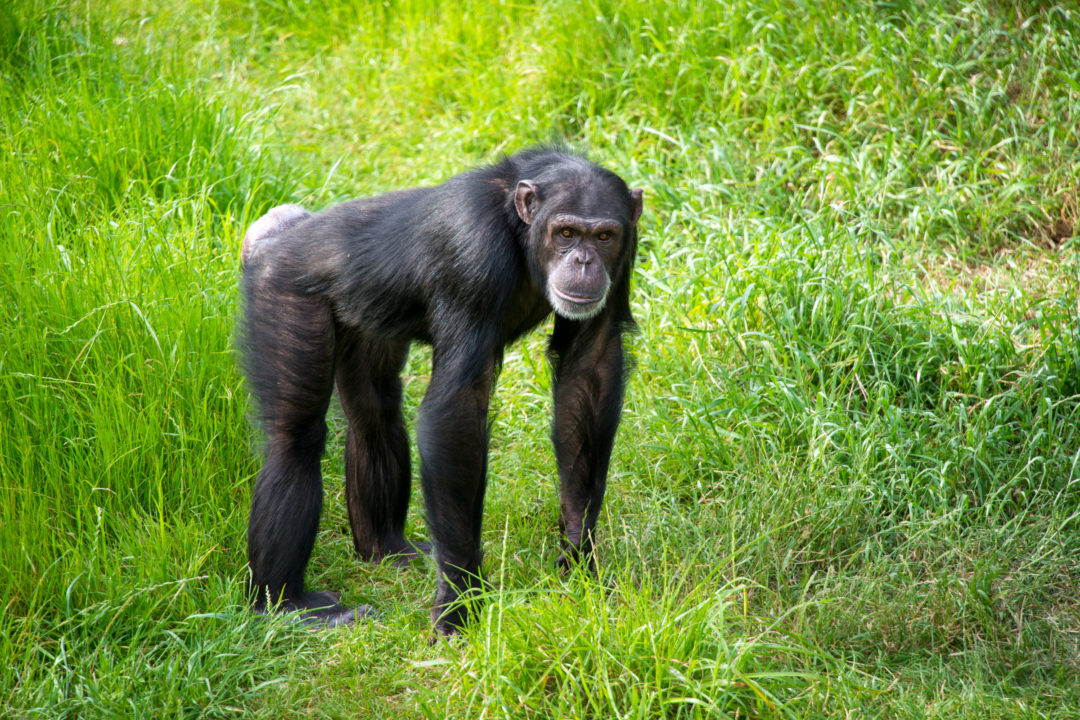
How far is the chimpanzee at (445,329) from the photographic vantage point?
13.7ft

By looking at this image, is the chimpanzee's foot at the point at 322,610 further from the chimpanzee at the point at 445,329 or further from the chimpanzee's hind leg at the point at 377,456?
the chimpanzee's hind leg at the point at 377,456

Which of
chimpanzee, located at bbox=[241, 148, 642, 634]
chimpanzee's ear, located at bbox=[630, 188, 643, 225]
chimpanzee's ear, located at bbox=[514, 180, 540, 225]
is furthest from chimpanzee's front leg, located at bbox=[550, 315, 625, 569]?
chimpanzee's ear, located at bbox=[514, 180, 540, 225]

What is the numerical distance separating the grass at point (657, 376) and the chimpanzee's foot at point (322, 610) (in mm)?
177

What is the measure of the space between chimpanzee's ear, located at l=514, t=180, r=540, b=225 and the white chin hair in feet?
1.03

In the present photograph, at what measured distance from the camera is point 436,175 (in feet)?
25.0

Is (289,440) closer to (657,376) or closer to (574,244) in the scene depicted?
(574,244)

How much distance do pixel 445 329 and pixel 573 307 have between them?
0.52 metres

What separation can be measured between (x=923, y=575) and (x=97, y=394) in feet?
12.5

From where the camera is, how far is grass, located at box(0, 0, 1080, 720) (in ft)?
12.8

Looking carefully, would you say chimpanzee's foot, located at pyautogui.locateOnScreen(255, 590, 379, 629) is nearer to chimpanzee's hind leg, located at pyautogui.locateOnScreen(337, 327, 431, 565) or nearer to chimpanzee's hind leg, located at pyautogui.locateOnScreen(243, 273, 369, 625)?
chimpanzee's hind leg, located at pyautogui.locateOnScreen(243, 273, 369, 625)

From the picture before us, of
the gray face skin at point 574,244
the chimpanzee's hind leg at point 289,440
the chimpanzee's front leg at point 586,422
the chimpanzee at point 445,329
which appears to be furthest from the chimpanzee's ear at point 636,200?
the chimpanzee's hind leg at point 289,440

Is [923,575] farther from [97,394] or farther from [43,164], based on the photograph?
[43,164]

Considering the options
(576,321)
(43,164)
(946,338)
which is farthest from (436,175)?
(946,338)

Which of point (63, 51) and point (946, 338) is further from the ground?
point (63, 51)
